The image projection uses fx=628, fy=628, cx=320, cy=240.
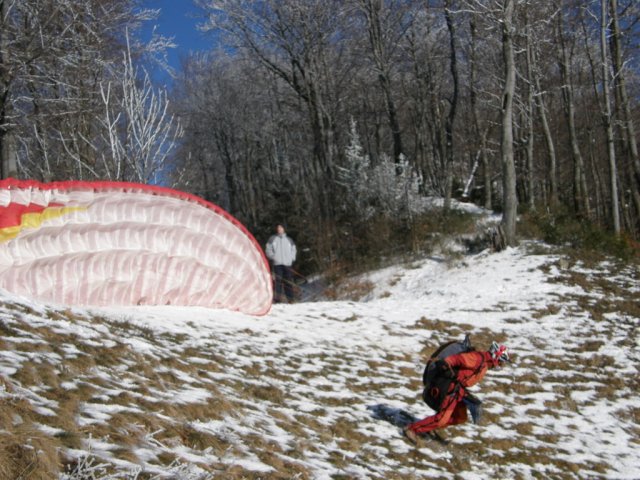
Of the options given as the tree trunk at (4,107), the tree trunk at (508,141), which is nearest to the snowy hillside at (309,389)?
the tree trunk at (508,141)

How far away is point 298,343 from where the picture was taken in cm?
989

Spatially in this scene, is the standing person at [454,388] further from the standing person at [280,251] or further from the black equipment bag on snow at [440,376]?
the standing person at [280,251]

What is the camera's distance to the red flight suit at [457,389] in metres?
6.64

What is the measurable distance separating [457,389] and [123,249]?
518 centimetres

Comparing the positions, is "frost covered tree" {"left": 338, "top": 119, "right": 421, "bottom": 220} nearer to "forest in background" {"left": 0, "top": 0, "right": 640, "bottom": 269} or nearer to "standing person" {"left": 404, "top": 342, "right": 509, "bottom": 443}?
"forest in background" {"left": 0, "top": 0, "right": 640, "bottom": 269}

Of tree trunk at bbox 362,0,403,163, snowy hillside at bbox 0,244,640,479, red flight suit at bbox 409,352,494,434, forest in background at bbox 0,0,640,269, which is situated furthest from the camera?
tree trunk at bbox 362,0,403,163

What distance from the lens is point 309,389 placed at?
25.2 ft

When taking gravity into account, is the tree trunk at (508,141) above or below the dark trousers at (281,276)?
above

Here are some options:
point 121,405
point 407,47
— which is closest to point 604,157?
point 407,47

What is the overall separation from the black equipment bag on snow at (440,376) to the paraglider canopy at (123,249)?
465 centimetres

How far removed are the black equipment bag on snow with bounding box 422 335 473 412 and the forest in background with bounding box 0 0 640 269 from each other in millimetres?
8011

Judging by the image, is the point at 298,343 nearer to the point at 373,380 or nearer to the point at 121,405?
the point at 373,380

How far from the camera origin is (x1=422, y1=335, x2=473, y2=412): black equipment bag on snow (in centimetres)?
671

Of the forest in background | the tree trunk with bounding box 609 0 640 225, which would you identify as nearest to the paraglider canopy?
the forest in background
